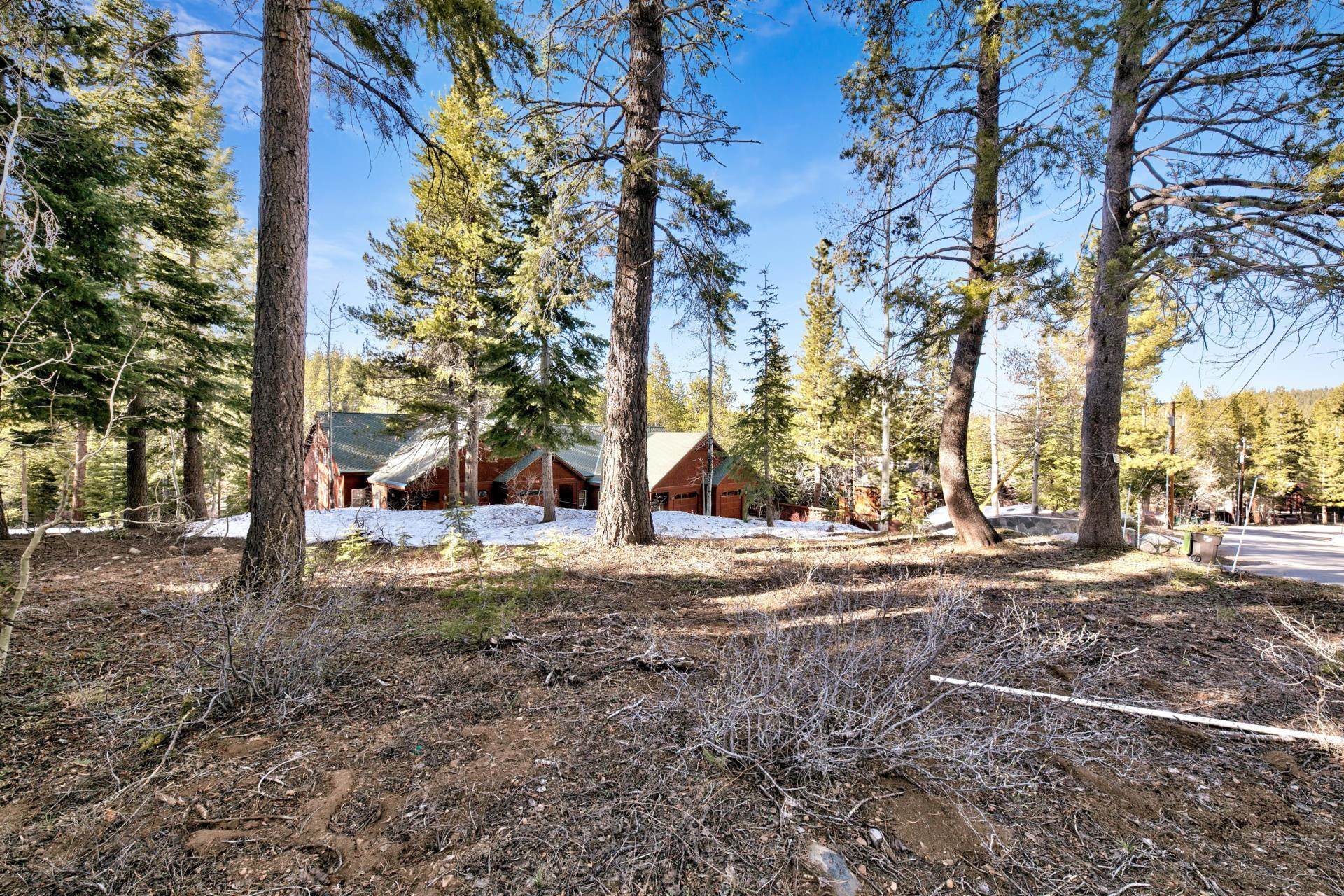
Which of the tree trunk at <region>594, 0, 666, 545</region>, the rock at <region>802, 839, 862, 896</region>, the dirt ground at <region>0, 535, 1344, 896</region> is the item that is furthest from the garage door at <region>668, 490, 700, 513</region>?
the rock at <region>802, 839, 862, 896</region>

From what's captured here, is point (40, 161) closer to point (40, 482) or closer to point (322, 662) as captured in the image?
point (322, 662)

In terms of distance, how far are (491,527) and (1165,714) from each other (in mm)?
12488

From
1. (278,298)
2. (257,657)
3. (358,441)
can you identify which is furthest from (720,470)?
(257,657)

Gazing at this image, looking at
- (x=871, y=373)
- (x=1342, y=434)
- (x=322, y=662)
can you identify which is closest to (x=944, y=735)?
(x=322, y=662)

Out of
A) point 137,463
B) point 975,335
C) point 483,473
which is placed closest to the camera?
point 975,335

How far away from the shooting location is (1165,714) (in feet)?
8.87

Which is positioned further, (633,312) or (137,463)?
(137,463)

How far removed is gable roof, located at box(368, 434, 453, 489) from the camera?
18.4 metres

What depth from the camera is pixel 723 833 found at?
1824 millimetres

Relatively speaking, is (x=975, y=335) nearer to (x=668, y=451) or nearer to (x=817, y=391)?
(x=817, y=391)

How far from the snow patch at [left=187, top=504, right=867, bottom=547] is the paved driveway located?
7226 millimetres

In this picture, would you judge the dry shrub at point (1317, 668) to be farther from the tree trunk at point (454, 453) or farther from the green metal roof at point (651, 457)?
the green metal roof at point (651, 457)

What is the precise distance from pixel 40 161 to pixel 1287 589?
58.1 ft

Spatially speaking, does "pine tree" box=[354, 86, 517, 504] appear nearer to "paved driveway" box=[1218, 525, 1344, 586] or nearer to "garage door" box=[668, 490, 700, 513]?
"garage door" box=[668, 490, 700, 513]
